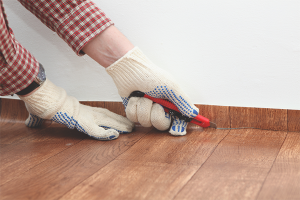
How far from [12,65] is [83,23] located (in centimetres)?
22

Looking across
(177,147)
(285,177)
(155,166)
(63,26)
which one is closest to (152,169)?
(155,166)

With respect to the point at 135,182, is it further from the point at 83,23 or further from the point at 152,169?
the point at 83,23

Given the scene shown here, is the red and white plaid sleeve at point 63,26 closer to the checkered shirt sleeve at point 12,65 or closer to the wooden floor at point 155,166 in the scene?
the checkered shirt sleeve at point 12,65

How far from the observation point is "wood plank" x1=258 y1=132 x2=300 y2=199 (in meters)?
0.47

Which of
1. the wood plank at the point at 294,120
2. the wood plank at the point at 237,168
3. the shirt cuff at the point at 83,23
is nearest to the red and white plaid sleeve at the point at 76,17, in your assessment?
the shirt cuff at the point at 83,23

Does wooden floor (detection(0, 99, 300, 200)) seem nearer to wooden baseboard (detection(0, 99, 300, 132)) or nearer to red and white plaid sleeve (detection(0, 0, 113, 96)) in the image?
wooden baseboard (detection(0, 99, 300, 132))

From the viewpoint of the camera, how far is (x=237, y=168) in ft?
1.89

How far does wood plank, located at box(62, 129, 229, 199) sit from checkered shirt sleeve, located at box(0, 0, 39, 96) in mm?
342

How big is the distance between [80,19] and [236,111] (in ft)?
1.72

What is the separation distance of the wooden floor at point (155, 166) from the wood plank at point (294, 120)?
0.11ft

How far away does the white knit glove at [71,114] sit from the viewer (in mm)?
803

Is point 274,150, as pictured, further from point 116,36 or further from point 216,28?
point 116,36

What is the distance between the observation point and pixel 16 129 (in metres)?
0.96

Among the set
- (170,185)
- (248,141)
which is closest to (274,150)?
(248,141)
